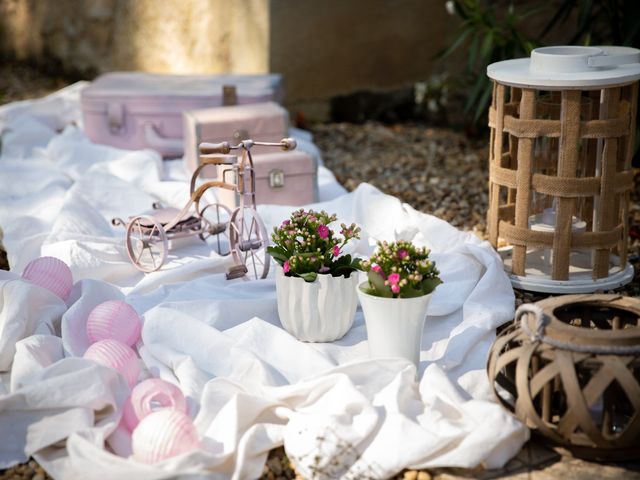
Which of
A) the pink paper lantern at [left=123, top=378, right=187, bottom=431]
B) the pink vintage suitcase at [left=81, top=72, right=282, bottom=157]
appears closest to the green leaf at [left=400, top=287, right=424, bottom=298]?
the pink paper lantern at [left=123, top=378, right=187, bottom=431]

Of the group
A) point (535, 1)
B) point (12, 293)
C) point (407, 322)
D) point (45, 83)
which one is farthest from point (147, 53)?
point (407, 322)

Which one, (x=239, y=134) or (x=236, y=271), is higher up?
(x=239, y=134)

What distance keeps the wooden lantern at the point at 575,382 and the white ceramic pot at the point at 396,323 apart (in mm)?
226

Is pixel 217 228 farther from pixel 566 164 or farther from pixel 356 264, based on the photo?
pixel 566 164

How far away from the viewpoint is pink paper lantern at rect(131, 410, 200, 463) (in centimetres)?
208

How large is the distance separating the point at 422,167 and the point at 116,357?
2617 millimetres

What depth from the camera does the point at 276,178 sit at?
3893 millimetres

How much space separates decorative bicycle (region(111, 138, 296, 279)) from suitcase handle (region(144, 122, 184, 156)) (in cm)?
126

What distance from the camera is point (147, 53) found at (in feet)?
20.2

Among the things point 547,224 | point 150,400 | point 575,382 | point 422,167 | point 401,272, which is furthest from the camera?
point 422,167

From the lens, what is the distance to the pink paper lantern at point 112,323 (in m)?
2.57

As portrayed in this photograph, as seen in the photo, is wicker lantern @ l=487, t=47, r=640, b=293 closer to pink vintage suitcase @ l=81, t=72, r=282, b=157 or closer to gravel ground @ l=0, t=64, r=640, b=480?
gravel ground @ l=0, t=64, r=640, b=480

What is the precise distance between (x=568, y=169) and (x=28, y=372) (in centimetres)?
171

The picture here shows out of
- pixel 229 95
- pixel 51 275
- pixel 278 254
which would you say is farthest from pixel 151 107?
pixel 278 254
